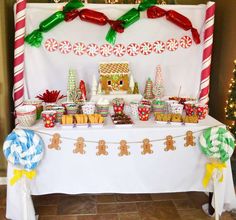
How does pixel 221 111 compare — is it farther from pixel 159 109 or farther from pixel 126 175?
pixel 126 175

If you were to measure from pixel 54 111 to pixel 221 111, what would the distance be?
193 cm

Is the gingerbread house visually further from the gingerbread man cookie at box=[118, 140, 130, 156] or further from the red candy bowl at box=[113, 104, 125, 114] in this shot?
the gingerbread man cookie at box=[118, 140, 130, 156]

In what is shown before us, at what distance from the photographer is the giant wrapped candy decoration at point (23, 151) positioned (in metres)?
2.00

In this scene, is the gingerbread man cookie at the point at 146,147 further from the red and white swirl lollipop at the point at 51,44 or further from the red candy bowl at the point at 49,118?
the red and white swirl lollipop at the point at 51,44

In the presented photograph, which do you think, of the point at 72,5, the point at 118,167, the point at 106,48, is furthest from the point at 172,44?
the point at 118,167

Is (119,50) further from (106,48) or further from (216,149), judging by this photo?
(216,149)

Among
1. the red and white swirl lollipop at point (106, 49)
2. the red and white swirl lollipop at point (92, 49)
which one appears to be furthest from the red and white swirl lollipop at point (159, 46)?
the red and white swirl lollipop at point (92, 49)

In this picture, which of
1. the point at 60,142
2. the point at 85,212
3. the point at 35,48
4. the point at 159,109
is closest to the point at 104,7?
the point at 35,48

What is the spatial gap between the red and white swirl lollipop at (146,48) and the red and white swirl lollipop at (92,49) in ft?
1.44

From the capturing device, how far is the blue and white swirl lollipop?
2004 millimetres

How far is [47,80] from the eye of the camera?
287 centimetres

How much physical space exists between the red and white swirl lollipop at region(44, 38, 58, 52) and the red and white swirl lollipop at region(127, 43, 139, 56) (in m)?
0.70

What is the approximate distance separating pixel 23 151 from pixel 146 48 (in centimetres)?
156

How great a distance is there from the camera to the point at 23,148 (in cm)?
201
